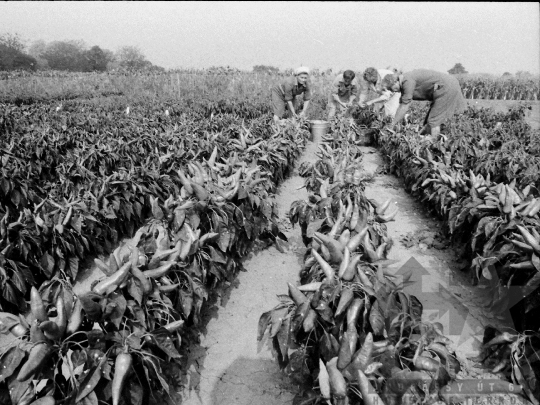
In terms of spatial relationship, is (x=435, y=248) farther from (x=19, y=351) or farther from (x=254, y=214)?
(x=19, y=351)

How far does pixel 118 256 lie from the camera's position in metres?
2.06

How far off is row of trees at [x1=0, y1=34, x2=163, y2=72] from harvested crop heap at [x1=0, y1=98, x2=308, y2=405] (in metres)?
35.4

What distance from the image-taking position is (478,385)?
6.12 ft

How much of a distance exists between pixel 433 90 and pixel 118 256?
640 cm

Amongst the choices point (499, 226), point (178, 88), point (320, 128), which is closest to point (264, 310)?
point (499, 226)

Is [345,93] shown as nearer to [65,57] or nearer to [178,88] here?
[178,88]

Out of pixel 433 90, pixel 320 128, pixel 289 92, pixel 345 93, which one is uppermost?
pixel 433 90

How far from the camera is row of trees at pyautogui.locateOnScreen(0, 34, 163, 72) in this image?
148 feet

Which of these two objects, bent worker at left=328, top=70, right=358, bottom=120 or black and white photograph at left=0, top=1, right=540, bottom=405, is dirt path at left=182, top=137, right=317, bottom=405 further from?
bent worker at left=328, top=70, right=358, bottom=120

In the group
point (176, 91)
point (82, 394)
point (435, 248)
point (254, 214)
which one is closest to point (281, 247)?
point (254, 214)

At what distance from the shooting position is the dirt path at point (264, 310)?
8.19 feet

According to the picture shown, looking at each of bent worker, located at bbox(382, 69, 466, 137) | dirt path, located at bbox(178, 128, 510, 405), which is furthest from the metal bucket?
dirt path, located at bbox(178, 128, 510, 405)

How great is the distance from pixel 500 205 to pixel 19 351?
10.3 feet

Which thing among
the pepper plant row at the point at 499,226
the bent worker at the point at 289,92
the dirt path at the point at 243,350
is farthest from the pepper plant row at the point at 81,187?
the pepper plant row at the point at 499,226
